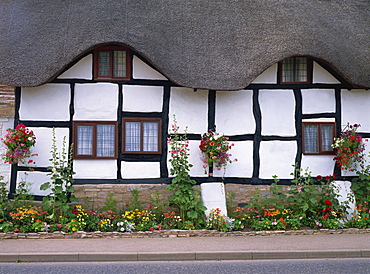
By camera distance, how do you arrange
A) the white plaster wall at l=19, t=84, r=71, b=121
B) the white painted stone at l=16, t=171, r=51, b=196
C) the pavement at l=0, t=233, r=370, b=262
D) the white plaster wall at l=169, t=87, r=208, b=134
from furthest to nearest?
the white plaster wall at l=169, t=87, r=208, b=134 → the white plaster wall at l=19, t=84, r=71, b=121 → the white painted stone at l=16, t=171, r=51, b=196 → the pavement at l=0, t=233, r=370, b=262

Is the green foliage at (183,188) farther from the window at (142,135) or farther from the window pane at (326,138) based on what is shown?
the window pane at (326,138)

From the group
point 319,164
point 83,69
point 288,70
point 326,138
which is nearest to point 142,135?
point 83,69

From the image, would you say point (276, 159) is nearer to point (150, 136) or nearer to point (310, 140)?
point (310, 140)

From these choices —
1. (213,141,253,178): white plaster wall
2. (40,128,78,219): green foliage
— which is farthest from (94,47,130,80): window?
(213,141,253,178): white plaster wall

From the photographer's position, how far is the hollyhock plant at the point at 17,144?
9805 mm

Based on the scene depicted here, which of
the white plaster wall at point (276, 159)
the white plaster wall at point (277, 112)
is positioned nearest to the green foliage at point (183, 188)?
the white plaster wall at point (276, 159)

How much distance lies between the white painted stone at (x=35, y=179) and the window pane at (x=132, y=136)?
2.03 meters

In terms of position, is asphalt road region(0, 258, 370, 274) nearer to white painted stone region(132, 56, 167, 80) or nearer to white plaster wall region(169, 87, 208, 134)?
white plaster wall region(169, 87, 208, 134)

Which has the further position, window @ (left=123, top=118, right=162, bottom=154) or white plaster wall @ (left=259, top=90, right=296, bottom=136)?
white plaster wall @ (left=259, top=90, right=296, bottom=136)

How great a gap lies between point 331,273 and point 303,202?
11.6 feet

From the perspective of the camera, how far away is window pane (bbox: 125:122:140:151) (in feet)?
34.9

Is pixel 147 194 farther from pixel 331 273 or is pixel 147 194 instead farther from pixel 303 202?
pixel 331 273

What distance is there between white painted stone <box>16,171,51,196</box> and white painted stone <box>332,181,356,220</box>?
22.1 ft

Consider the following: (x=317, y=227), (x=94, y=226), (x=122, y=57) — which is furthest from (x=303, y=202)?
(x=122, y=57)
